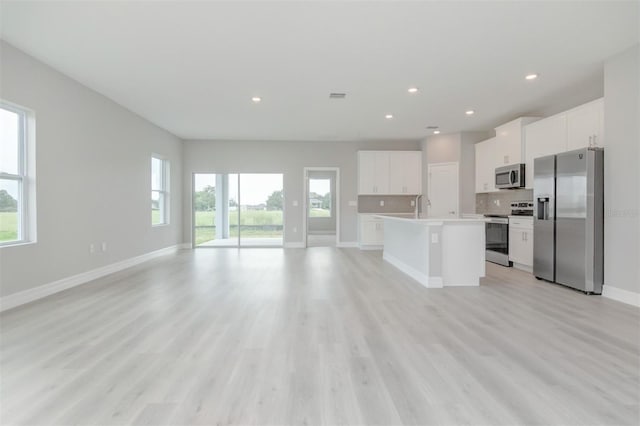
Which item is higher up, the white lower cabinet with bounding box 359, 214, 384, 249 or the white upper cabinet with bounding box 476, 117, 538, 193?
the white upper cabinet with bounding box 476, 117, 538, 193

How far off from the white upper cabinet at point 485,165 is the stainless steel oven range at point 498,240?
0.78 m

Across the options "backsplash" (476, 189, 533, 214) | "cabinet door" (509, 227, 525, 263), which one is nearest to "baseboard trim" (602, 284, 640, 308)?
"cabinet door" (509, 227, 525, 263)

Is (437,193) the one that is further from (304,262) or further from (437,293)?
(437,293)

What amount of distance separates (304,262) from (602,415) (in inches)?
198

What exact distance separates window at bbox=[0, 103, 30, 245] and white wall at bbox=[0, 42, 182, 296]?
0.41 feet

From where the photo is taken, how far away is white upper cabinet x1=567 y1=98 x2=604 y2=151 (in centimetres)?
421

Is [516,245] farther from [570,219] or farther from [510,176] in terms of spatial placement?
[570,219]

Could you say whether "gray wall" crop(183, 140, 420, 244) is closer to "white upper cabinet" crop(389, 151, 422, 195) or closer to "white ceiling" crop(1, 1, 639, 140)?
"white upper cabinet" crop(389, 151, 422, 195)

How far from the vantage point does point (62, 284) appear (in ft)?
13.8

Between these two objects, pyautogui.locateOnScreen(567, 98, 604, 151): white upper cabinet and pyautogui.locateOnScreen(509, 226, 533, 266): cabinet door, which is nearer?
pyautogui.locateOnScreen(567, 98, 604, 151): white upper cabinet

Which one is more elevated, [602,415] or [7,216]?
[7,216]

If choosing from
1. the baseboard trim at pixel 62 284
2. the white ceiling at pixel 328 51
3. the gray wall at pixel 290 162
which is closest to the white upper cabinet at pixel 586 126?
the white ceiling at pixel 328 51

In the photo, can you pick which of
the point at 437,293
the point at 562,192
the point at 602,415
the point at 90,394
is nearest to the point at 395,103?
the point at 562,192

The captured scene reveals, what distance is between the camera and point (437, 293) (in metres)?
4.10
